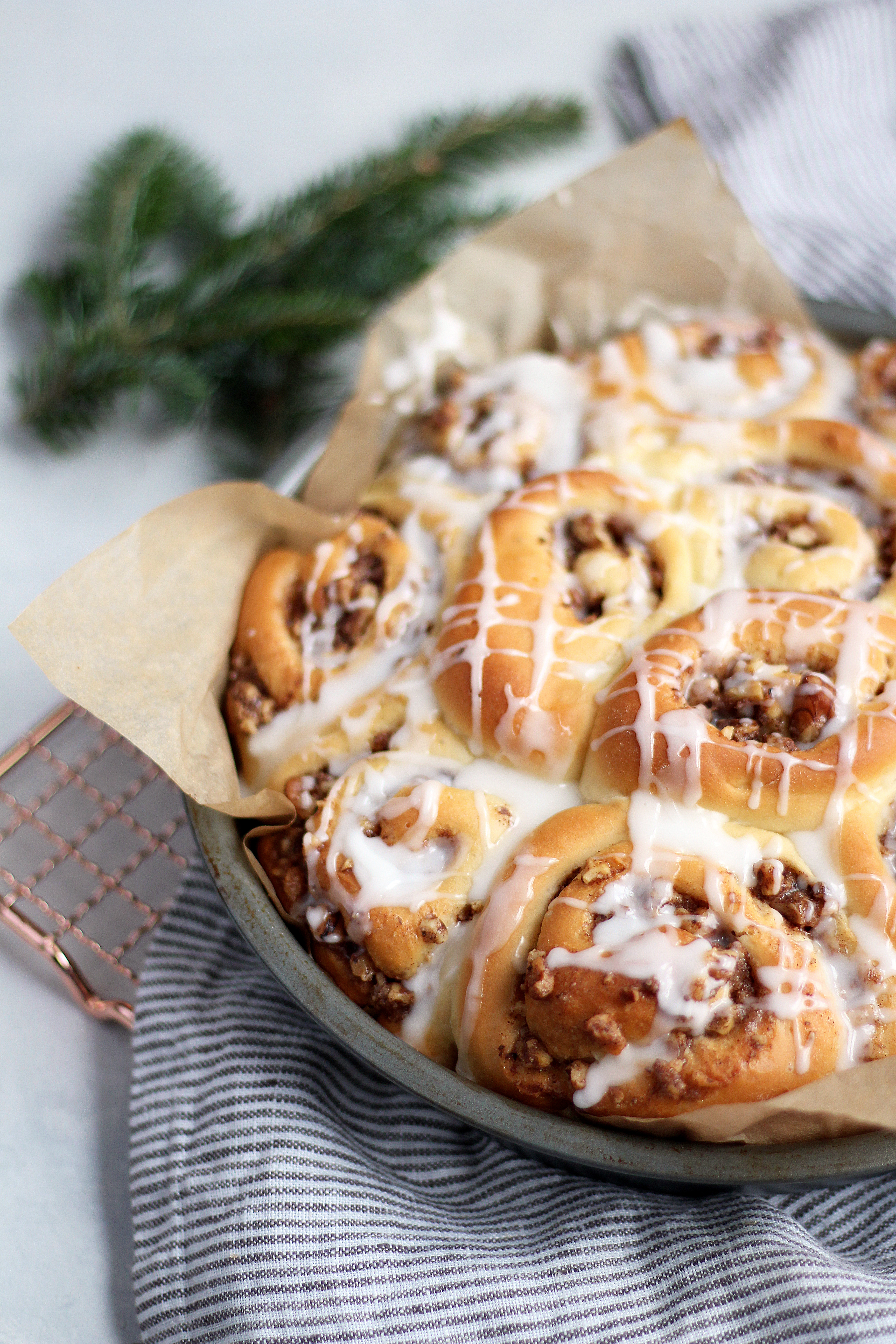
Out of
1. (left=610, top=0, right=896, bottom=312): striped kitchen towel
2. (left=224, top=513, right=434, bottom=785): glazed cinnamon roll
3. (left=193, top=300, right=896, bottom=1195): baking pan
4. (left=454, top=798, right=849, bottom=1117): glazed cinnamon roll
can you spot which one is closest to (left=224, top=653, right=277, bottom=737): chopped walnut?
(left=224, top=513, right=434, bottom=785): glazed cinnamon roll

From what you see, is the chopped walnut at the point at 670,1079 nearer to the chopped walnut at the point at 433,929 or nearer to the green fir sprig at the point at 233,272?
the chopped walnut at the point at 433,929

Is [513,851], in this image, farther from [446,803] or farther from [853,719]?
[853,719]

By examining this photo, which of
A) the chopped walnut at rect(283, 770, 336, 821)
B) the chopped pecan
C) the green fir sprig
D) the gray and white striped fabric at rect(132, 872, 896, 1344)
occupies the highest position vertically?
the green fir sprig

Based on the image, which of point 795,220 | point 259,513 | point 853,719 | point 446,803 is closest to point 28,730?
point 259,513

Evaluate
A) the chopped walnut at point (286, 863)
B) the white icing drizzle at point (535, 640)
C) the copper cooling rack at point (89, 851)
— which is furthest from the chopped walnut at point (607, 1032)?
the copper cooling rack at point (89, 851)

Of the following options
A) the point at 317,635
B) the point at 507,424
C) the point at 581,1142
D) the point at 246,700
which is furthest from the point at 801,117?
the point at 581,1142

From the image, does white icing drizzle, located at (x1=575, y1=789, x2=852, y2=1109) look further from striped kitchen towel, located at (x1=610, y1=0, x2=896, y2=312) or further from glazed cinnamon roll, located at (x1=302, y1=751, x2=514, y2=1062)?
striped kitchen towel, located at (x1=610, y1=0, x2=896, y2=312)
